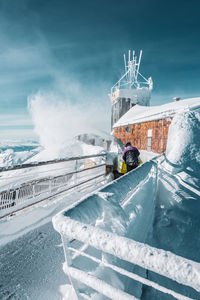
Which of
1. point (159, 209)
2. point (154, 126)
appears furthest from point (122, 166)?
point (154, 126)

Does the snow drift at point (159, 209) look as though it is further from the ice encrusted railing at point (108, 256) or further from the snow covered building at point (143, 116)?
the snow covered building at point (143, 116)

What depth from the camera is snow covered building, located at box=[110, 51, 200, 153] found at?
1220 cm

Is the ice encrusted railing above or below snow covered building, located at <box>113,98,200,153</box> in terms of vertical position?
below

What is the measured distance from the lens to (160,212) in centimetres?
319

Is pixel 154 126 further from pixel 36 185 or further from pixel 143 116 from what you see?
pixel 36 185

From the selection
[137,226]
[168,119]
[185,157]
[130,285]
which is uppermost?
[168,119]

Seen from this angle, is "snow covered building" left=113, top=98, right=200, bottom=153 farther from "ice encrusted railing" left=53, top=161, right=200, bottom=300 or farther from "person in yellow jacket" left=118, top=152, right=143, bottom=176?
"ice encrusted railing" left=53, top=161, right=200, bottom=300

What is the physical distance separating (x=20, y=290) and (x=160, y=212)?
2.56 m

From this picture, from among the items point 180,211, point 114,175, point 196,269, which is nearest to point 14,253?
point 196,269

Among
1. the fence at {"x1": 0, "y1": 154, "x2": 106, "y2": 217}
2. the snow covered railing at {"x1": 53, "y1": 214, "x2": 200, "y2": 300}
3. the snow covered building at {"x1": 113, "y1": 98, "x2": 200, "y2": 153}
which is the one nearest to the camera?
the snow covered railing at {"x1": 53, "y1": 214, "x2": 200, "y2": 300}

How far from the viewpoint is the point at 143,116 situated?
15.3 metres

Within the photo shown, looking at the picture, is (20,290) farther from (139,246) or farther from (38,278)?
Answer: (139,246)

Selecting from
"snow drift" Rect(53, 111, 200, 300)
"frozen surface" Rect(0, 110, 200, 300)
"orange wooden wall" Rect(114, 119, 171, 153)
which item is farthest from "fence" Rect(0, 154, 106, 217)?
"orange wooden wall" Rect(114, 119, 171, 153)

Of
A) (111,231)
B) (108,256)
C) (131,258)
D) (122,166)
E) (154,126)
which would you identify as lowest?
(122,166)
